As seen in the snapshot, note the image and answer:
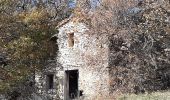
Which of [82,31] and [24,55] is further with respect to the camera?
[82,31]

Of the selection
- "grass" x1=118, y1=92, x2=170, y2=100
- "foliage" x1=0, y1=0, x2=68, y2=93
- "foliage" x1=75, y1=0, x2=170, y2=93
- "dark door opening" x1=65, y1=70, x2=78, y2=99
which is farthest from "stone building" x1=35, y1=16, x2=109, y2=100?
"foliage" x1=0, y1=0, x2=68, y2=93

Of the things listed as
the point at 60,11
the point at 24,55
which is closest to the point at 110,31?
the point at 24,55

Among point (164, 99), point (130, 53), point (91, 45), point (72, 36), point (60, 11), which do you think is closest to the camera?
point (164, 99)

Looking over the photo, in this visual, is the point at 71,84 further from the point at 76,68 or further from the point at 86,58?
the point at 86,58

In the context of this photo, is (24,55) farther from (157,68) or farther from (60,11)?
(60,11)

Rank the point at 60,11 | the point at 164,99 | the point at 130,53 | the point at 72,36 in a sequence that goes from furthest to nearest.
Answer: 1. the point at 60,11
2. the point at 72,36
3. the point at 130,53
4. the point at 164,99

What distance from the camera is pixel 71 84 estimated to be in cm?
3619

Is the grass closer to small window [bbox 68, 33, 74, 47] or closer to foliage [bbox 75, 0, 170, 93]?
foliage [bbox 75, 0, 170, 93]

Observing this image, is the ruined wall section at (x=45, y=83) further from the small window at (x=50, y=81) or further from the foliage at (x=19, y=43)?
the foliage at (x=19, y=43)

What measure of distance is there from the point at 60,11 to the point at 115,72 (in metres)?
16.9

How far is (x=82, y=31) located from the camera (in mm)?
32375

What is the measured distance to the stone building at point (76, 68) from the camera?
29297mm

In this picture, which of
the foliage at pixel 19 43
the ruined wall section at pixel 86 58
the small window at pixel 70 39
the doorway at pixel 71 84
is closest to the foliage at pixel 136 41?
the ruined wall section at pixel 86 58

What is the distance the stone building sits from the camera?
29.3m
